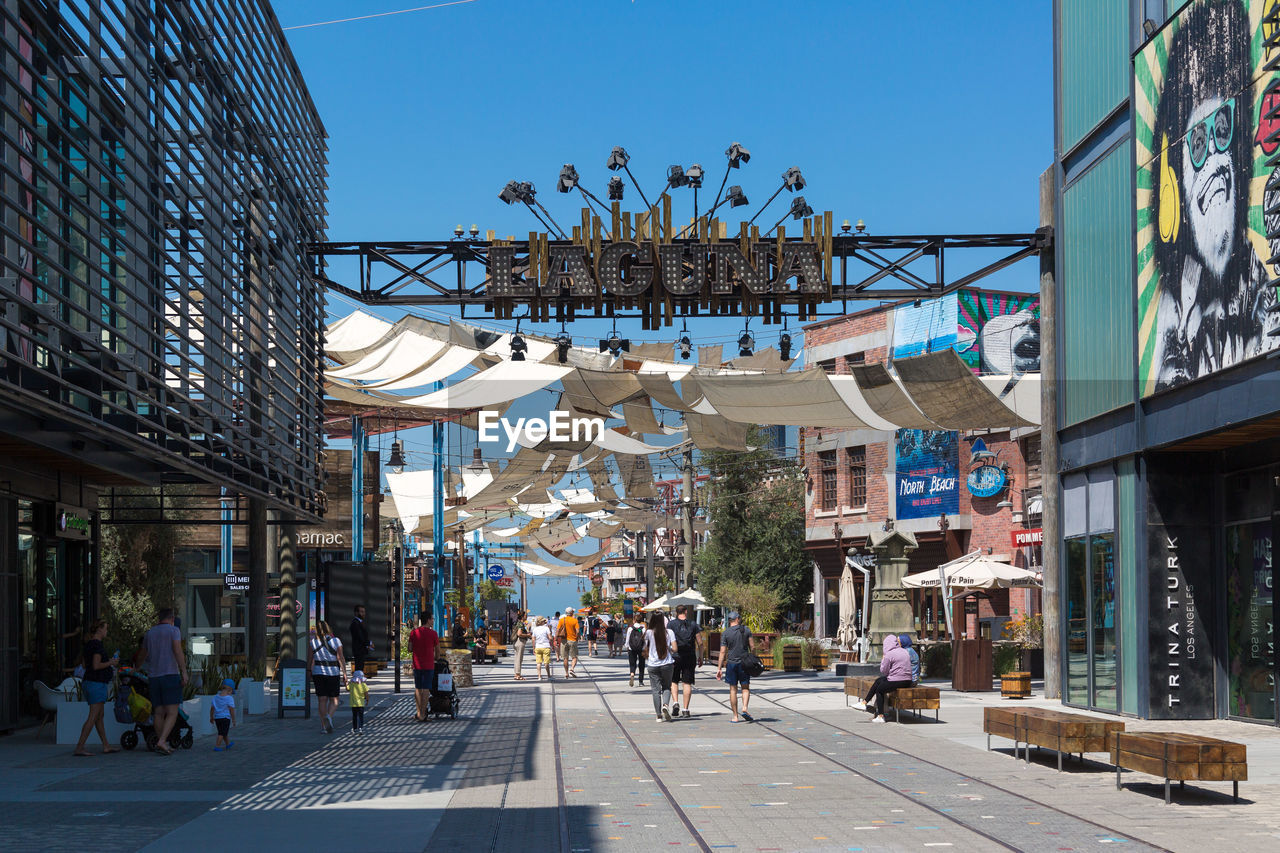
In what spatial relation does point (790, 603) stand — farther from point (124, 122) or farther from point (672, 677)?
point (124, 122)

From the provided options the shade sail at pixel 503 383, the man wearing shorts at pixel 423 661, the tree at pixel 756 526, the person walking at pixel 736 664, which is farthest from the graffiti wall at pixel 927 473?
the man wearing shorts at pixel 423 661

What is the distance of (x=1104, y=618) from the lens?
21.8 m

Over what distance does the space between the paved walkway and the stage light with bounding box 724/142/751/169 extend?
9.40 metres

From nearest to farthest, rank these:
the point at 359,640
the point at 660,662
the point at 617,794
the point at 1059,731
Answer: the point at 617,794 < the point at 1059,731 < the point at 660,662 < the point at 359,640

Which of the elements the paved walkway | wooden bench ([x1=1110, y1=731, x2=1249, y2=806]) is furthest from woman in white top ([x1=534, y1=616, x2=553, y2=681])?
wooden bench ([x1=1110, y1=731, x2=1249, y2=806])

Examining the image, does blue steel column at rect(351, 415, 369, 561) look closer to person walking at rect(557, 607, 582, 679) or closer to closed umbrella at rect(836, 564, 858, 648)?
person walking at rect(557, 607, 582, 679)

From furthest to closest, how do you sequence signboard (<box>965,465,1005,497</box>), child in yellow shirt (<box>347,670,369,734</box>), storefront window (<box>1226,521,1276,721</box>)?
signboard (<box>965,465,1005,497</box>)
child in yellow shirt (<box>347,670,369,734</box>)
storefront window (<box>1226,521,1276,721</box>)

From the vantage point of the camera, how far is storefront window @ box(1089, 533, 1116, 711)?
21312mm

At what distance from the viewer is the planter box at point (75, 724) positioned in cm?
1766

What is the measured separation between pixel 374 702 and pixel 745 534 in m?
31.8

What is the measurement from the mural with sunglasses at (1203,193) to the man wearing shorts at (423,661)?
35.6ft

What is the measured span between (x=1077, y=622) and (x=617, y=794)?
12.2m

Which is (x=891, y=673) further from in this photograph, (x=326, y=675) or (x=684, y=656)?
(x=326, y=675)

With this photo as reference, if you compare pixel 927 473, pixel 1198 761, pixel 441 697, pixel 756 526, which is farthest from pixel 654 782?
pixel 756 526
